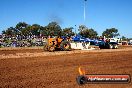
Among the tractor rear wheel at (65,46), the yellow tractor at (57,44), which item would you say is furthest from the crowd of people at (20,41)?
the tractor rear wheel at (65,46)

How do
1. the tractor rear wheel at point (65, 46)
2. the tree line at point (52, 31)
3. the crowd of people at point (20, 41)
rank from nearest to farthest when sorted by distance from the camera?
the tractor rear wheel at point (65, 46)
the crowd of people at point (20, 41)
the tree line at point (52, 31)

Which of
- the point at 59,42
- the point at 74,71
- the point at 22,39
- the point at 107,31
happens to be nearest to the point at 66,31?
the point at 107,31

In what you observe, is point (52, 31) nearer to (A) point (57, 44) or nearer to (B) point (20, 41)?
(B) point (20, 41)

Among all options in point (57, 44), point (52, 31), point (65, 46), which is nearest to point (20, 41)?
point (57, 44)

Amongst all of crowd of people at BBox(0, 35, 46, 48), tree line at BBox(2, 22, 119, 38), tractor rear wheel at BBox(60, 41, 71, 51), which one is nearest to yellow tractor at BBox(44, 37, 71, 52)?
tractor rear wheel at BBox(60, 41, 71, 51)

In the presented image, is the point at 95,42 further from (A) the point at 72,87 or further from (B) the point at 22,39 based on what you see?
(A) the point at 72,87

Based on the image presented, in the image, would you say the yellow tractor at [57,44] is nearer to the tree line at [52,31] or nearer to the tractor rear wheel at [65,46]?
the tractor rear wheel at [65,46]

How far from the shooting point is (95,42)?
36.8 metres

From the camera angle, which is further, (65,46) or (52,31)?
(52,31)

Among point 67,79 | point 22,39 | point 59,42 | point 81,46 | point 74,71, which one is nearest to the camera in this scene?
point 67,79

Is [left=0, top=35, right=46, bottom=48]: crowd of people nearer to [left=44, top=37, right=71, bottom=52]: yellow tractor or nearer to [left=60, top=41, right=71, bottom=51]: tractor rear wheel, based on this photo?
[left=44, top=37, right=71, bottom=52]: yellow tractor

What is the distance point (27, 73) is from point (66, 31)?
64.7 m

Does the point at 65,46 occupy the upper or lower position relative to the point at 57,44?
lower

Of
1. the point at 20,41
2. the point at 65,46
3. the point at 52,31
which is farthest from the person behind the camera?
the point at 52,31
